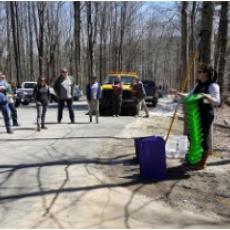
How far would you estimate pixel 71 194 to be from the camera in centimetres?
739

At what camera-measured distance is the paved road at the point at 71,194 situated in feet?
20.7

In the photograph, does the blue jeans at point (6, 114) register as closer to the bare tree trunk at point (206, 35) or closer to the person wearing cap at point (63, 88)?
the person wearing cap at point (63, 88)

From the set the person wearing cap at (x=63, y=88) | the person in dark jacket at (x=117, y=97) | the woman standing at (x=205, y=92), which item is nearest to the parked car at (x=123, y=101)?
the person in dark jacket at (x=117, y=97)

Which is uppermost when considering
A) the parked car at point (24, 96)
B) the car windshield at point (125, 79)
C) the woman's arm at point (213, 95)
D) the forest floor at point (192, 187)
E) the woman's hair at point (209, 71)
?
the woman's hair at point (209, 71)

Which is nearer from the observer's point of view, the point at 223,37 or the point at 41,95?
the point at 41,95

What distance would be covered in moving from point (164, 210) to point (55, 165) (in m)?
3.18

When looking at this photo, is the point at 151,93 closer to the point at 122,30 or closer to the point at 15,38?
the point at 15,38

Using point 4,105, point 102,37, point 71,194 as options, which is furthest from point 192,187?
point 102,37

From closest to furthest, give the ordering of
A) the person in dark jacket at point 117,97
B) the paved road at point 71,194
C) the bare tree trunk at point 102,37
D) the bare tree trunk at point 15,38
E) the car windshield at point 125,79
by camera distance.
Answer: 1. the paved road at point 71,194
2. the person in dark jacket at point 117,97
3. the car windshield at point 125,79
4. the bare tree trunk at point 15,38
5. the bare tree trunk at point 102,37

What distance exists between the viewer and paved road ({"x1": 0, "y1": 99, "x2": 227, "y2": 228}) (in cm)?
631

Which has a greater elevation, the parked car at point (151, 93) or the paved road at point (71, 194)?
the paved road at point (71, 194)

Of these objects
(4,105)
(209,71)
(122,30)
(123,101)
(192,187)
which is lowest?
(123,101)

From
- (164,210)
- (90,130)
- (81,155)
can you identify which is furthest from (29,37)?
(164,210)

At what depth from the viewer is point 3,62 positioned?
223ft
